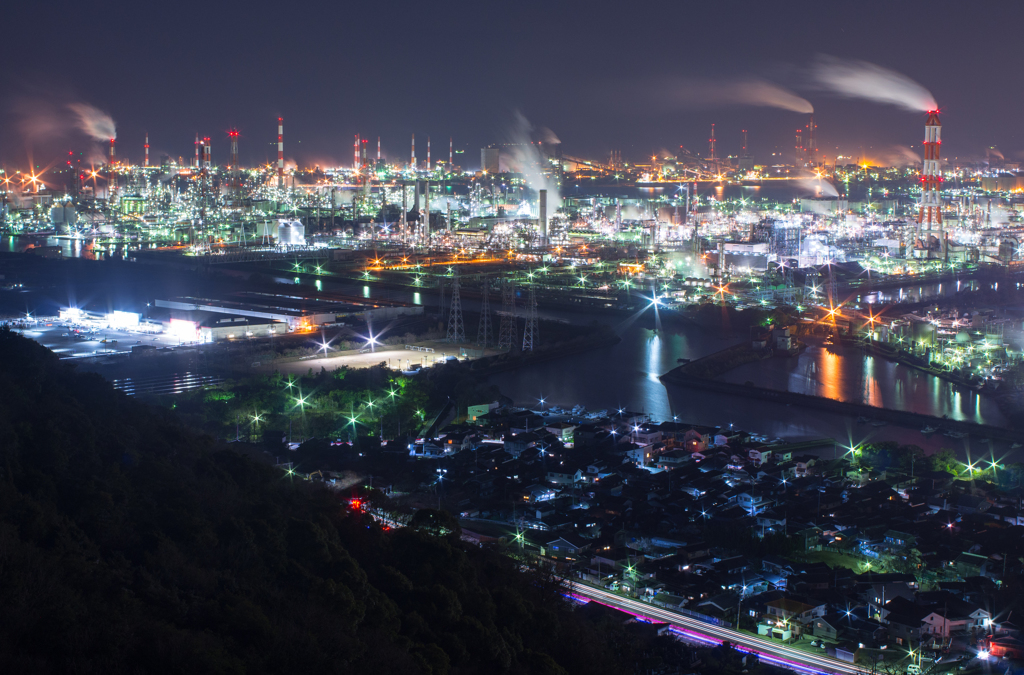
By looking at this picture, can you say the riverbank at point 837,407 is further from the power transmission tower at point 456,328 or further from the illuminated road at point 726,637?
the illuminated road at point 726,637

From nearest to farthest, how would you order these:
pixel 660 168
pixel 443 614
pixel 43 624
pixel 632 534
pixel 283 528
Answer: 1. pixel 43 624
2. pixel 443 614
3. pixel 283 528
4. pixel 632 534
5. pixel 660 168

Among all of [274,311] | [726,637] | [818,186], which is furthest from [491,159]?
[726,637]

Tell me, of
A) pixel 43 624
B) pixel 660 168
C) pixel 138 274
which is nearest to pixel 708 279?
pixel 138 274

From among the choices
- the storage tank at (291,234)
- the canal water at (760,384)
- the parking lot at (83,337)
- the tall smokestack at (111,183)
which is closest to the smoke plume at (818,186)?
the storage tank at (291,234)

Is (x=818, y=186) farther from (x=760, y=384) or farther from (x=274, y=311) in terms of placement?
(x=760, y=384)

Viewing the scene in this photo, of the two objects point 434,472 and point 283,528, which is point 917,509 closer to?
point 434,472
